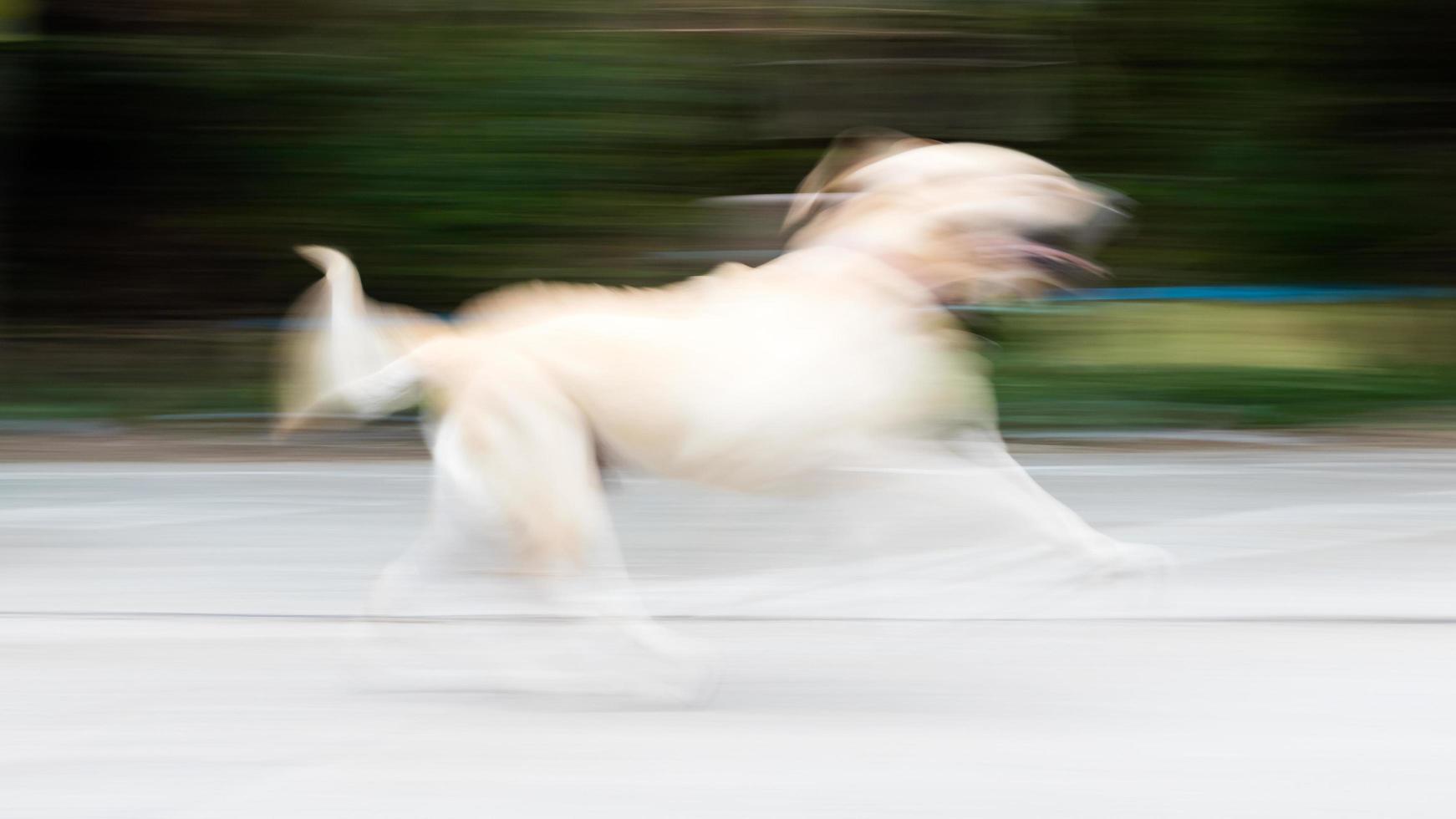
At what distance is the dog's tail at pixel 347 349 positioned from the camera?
11.3ft

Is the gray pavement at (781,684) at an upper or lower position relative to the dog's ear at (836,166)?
lower

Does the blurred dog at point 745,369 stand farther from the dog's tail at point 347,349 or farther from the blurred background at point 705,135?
the blurred background at point 705,135

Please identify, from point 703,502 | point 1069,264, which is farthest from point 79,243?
point 1069,264

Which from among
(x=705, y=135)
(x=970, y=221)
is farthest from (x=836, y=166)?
(x=705, y=135)

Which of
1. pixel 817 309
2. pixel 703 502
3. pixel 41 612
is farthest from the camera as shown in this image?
pixel 703 502

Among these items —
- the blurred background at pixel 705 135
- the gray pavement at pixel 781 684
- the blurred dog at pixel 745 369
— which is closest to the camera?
the gray pavement at pixel 781 684

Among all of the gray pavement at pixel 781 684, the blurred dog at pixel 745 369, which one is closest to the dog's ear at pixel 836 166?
the blurred dog at pixel 745 369

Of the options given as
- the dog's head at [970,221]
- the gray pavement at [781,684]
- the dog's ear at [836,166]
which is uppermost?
the dog's ear at [836,166]

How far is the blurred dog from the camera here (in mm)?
3289

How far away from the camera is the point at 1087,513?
222 inches

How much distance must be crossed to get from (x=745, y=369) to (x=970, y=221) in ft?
1.70

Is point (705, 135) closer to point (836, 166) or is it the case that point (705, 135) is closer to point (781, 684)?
point (836, 166)

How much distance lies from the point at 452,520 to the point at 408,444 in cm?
364

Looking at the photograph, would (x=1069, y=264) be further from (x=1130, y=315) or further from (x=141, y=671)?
(x=1130, y=315)
